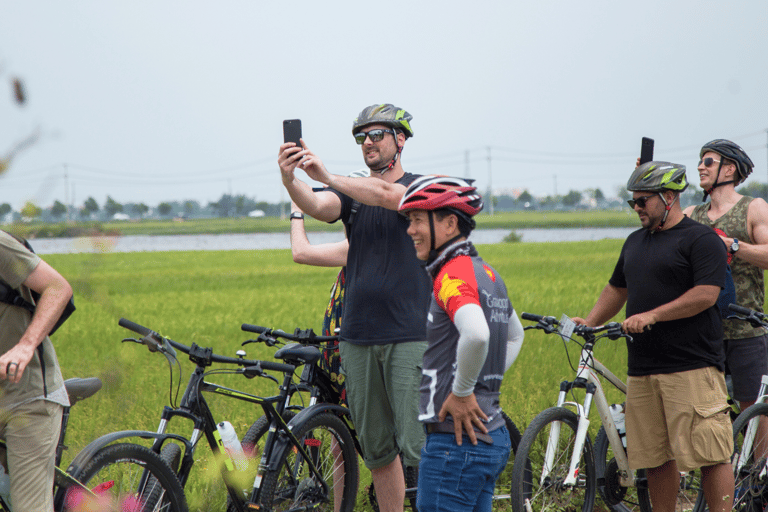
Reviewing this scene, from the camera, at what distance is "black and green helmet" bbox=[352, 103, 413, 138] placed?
11.3ft

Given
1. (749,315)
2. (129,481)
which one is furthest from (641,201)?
Answer: (129,481)

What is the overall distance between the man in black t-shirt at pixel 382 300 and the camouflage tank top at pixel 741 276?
2.06 metres

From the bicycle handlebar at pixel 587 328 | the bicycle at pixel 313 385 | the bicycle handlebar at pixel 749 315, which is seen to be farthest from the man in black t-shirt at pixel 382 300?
the bicycle handlebar at pixel 749 315

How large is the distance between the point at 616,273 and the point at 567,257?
23.0 metres

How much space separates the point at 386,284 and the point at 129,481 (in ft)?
4.66

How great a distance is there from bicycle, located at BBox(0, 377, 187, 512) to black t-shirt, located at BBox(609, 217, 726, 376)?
8.04 feet

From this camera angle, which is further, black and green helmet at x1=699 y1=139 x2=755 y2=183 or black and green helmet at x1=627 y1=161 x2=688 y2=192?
black and green helmet at x1=699 y1=139 x2=755 y2=183

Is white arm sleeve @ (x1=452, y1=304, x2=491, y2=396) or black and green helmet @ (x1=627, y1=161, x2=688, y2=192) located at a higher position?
black and green helmet @ (x1=627, y1=161, x2=688, y2=192)

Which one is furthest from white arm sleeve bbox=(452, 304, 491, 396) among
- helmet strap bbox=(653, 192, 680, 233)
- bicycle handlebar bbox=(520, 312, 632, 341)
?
helmet strap bbox=(653, 192, 680, 233)

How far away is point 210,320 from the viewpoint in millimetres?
11609

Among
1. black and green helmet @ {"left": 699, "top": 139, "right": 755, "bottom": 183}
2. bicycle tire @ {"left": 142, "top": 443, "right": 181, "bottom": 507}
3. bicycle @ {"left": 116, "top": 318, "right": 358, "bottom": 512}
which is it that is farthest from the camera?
black and green helmet @ {"left": 699, "top": 139, "right": 755, "bottom": 183}

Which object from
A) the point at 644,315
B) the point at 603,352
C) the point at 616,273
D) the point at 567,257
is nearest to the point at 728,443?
the point at 644,315

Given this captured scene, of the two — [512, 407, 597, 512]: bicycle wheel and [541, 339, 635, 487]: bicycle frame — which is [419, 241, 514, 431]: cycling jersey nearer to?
[512, 407, 597, 512]: bicycle wheel

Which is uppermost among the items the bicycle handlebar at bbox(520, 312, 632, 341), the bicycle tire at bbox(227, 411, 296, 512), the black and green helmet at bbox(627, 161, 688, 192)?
the black and green helmet at bbox(627, 161, 688, 192)
